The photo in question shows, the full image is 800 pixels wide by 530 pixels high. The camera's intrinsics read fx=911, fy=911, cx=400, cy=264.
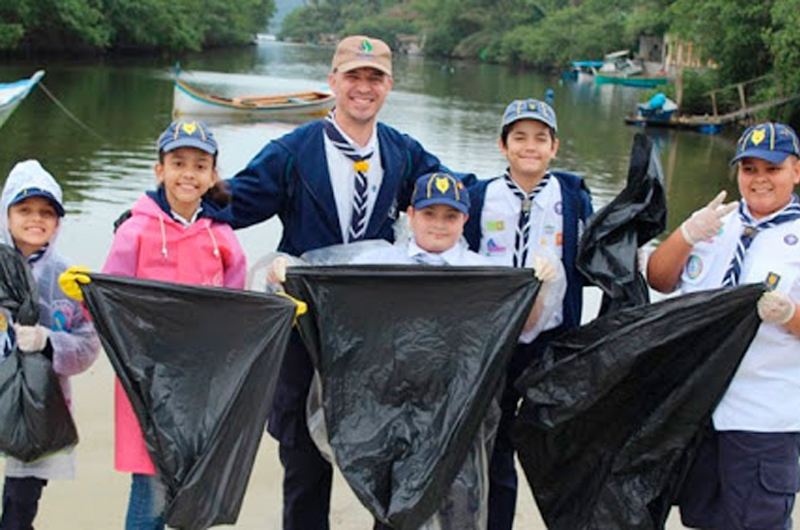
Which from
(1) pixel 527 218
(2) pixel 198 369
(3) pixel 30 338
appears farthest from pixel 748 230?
(3) pixel 30 338

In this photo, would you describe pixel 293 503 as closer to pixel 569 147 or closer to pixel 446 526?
pixel 446 526

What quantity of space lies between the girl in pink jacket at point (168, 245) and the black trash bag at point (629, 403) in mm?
1153

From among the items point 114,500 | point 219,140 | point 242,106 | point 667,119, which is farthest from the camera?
point 667,119

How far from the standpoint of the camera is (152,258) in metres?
2.94

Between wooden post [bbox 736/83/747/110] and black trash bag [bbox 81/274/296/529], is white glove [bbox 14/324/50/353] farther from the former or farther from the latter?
wooden post [bbox 736/83/747/110]

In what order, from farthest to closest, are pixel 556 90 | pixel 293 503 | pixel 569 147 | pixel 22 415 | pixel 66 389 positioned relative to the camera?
pixel 556 90 → pixel 569 147 → pixel 293 503 → pixel 66 389 → pixel 22 415

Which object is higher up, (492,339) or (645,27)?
(645,27)

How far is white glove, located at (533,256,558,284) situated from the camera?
291cm

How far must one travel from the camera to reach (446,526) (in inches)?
118

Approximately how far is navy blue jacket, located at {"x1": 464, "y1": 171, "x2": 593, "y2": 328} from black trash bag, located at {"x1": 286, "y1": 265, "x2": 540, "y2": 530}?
1.19 ft

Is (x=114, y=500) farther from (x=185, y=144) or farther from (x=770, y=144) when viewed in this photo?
(x=770, y=144)

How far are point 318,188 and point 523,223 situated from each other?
74cm

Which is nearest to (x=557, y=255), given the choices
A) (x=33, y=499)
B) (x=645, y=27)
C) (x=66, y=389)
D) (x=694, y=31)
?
(x=66, y=389)

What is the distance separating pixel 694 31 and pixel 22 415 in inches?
1214
